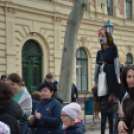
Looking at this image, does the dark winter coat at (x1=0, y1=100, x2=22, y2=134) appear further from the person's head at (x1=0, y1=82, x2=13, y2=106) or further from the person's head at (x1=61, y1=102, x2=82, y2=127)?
the person's head at (x1=61, y1=102, x2=82, y2=127)

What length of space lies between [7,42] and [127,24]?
1064 cm

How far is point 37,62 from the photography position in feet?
62.3

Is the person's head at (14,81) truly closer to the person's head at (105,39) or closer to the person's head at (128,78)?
the person's head at (105,39)

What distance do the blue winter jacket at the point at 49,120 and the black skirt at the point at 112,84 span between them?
172 cm

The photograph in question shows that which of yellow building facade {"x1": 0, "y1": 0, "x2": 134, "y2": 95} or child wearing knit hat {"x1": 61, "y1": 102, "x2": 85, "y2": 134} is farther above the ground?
yellow building facade {"x1": 0, "y1": 0, "x2": 134, "y2": 95}

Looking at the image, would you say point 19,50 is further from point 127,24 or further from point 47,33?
point 127,24

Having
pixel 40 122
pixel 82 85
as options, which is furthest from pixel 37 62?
pixel 40 122

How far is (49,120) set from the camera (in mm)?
5332

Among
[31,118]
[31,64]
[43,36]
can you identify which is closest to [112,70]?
[31,118]

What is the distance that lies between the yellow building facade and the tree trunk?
6590 millimetres

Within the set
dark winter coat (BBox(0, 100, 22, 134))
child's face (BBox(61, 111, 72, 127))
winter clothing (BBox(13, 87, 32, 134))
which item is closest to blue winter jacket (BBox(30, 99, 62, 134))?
winter clothing (BBox(13, 87, 32, 134))

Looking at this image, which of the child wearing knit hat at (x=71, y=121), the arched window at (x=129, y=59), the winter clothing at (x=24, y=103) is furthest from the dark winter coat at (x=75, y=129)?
the arched window at (x=129, y=59)

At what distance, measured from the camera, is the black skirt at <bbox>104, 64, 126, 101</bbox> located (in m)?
6.87

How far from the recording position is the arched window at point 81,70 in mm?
21328
